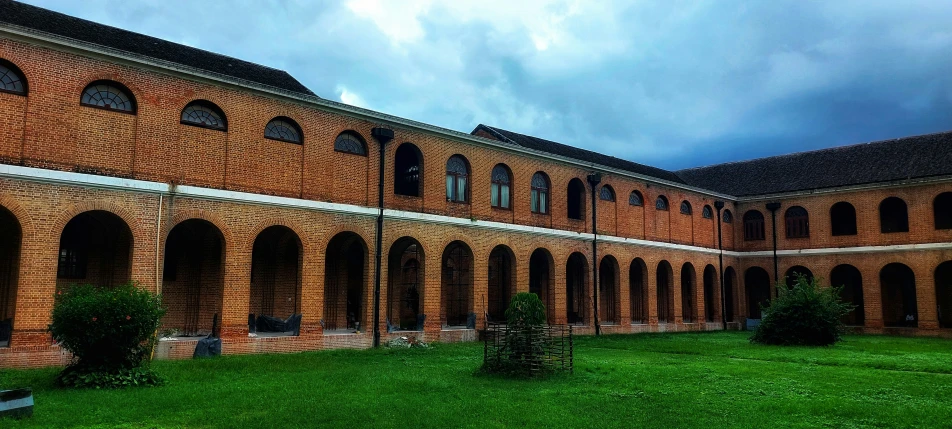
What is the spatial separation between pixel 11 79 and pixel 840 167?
3398cm

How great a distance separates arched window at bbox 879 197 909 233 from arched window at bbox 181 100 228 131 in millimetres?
28977

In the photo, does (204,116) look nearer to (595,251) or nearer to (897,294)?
(595,251)

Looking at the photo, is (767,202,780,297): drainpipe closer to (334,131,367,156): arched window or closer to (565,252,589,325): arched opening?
(565,252,589,325): arched opening

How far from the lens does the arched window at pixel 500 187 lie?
2330 centimetres

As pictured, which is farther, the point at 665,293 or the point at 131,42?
the point at 665,293

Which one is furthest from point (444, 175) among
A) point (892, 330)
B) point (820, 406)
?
Answer: point (892, 330)

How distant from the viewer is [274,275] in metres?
19.9

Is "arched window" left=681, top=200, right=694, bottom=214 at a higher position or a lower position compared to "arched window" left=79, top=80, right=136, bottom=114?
lower

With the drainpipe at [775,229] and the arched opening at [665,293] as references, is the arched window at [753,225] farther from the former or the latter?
the arched opening at [665,293]

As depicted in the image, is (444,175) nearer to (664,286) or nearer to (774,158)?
(664,286)

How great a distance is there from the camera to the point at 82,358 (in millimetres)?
11422

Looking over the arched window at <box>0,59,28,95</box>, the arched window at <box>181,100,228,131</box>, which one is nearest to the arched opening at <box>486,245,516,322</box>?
the arched window at <box>181,100,228,131</box>

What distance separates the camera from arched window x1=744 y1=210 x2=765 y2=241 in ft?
111

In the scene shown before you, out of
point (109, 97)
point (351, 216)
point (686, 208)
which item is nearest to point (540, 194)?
point (351, 216)
